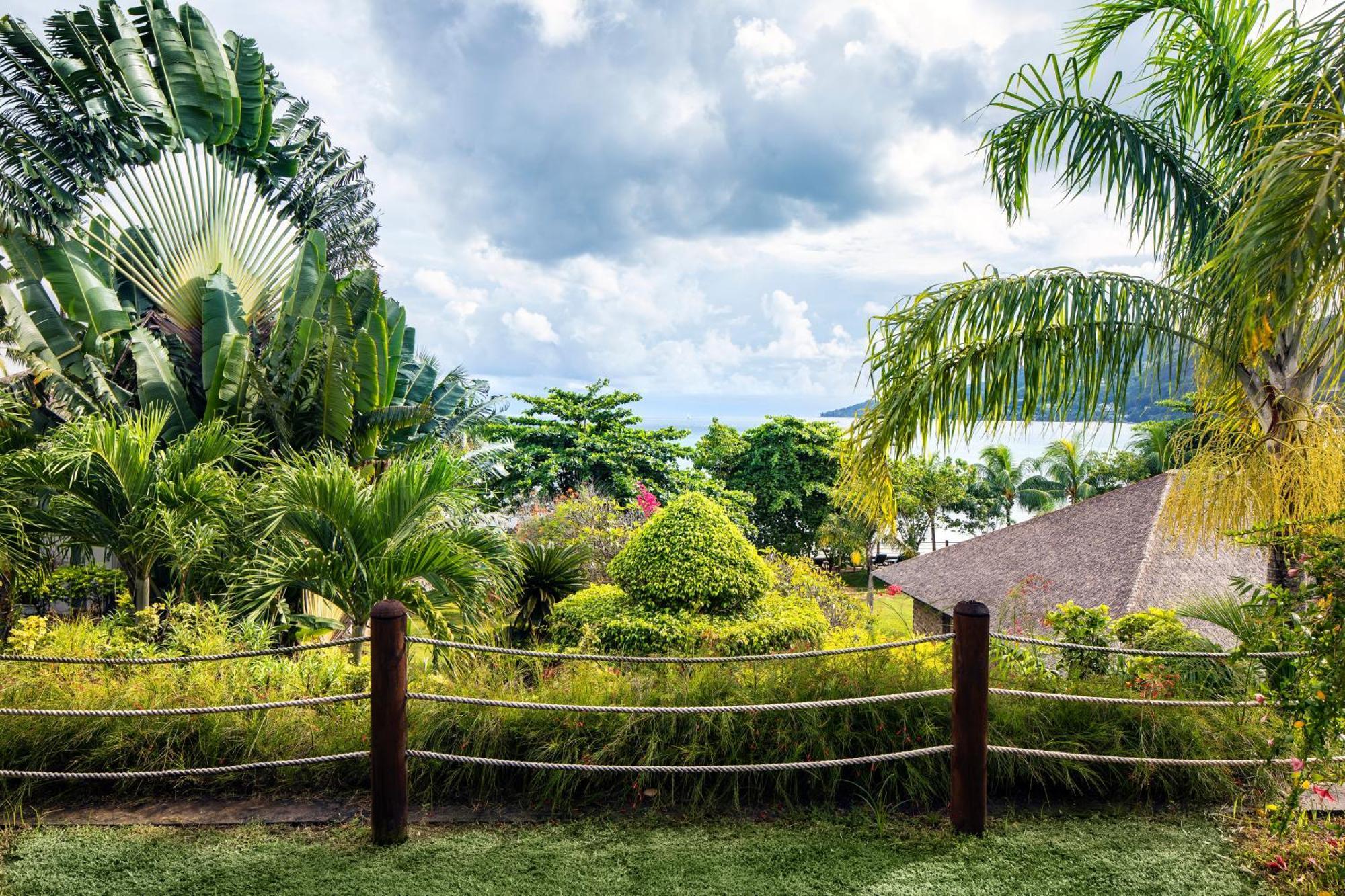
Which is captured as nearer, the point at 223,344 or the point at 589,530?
the point at 223,344

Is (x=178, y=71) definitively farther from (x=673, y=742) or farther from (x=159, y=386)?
(x=673, y=742)

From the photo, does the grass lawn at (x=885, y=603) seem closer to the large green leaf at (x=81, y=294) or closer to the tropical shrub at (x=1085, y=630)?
the tropical shrub at (x=1085, y=630)

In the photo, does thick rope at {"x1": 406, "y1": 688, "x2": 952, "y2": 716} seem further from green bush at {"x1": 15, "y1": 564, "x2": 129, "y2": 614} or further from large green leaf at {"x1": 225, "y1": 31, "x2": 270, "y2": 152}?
large green leaf at {"x1": 225, "y1": 31, "x2": 270, "y2": 152}

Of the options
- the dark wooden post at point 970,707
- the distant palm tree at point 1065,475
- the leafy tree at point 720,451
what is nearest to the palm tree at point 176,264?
the dark wooden post at point 970,707

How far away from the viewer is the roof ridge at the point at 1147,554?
459 inches

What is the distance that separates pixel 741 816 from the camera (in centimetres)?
423

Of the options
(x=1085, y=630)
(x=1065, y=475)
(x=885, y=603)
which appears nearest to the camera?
(x=1085, y=630)

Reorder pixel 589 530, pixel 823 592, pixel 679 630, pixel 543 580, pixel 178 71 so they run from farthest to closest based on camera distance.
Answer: pixel 178 71
pixel 589 530
pixel 823 592
pixel 543 580
pixel 679 630

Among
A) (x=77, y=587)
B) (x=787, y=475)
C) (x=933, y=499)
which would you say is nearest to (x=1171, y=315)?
(x=77, y=587)

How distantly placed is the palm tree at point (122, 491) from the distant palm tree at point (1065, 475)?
37.8 metres

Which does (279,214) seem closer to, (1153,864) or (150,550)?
(150,550)

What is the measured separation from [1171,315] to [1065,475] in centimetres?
3762

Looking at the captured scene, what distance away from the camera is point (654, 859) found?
3807mm

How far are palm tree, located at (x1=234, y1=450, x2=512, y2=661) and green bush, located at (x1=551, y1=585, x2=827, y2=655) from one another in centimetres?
114
